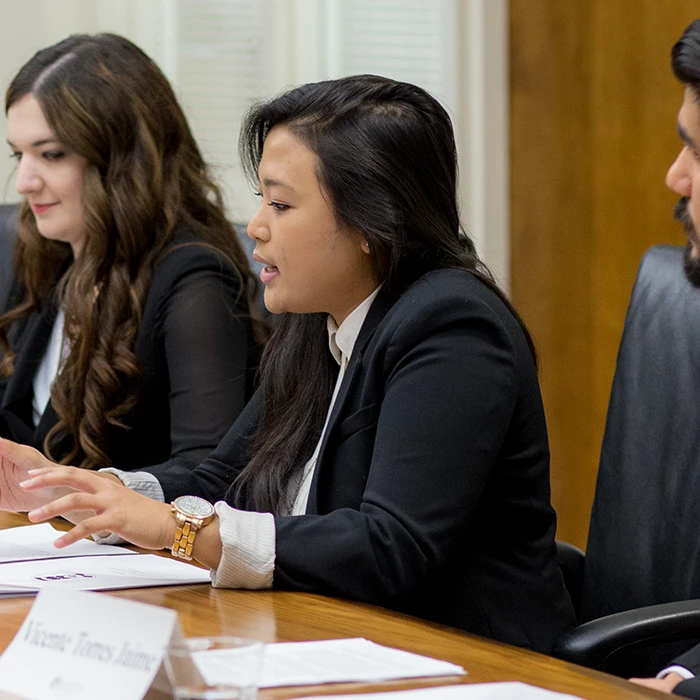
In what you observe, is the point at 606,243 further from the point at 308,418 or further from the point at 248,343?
the point at 308,418

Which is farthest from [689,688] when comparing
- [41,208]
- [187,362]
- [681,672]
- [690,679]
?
[41,208]

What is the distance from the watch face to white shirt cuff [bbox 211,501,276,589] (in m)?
0.02

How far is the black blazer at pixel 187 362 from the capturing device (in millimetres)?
2072

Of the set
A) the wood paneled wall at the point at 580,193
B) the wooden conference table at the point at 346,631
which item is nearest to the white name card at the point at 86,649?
the wooden conference table at the point at 346,631

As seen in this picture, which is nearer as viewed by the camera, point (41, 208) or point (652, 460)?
point (652, 460)

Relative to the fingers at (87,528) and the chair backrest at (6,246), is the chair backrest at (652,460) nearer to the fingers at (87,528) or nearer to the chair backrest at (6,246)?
the fingers at (87,528)

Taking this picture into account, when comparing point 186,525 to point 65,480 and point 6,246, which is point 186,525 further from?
point 6,246

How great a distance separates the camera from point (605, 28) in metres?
3.27

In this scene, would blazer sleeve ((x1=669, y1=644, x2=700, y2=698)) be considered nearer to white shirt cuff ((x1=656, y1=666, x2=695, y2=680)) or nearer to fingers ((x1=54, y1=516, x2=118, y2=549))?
white shirt cuff ((x1=656, y1=666, x2=695, y2=680))

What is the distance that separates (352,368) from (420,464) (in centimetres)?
22

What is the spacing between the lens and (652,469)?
1.65 m

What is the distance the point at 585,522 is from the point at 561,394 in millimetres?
353

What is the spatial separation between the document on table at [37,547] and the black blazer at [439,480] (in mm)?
277

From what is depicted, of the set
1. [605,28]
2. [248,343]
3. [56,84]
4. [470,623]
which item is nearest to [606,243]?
[605,28]
